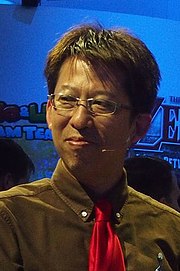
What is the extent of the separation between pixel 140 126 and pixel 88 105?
→ 0.17 m

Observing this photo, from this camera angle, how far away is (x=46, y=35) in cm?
268

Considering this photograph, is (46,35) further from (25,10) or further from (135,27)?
(135,27)

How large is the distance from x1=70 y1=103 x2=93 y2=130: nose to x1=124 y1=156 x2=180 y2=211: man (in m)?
1.19

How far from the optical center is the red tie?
1.11m

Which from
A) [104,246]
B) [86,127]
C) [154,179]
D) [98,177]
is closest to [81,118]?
[86,127]

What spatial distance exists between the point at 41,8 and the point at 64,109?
1673mm

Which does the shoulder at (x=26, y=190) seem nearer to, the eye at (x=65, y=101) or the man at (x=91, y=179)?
the man at (x=91, y=179)

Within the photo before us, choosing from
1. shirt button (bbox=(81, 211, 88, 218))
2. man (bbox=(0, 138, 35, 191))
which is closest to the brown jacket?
shirt button (bbox=(81, 211, 88, 218))

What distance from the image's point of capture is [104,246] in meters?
1.14

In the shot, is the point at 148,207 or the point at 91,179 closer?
the point at 91,179

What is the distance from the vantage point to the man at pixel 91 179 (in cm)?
111

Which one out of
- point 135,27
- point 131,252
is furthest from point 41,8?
point 131,252

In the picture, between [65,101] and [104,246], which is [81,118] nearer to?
[65,101]

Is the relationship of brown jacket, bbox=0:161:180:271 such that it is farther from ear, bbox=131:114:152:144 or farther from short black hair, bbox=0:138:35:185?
short black hair, bbox=0:138:35:185
